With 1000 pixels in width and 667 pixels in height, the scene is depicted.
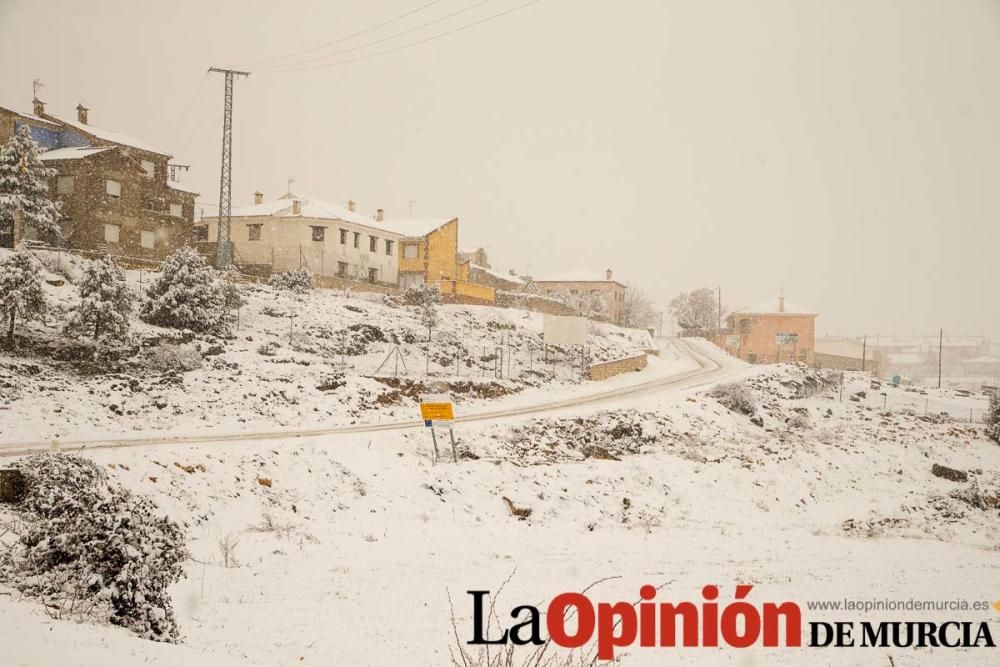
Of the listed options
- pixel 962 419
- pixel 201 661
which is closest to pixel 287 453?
pixel 201 661

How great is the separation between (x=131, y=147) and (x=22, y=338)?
19.6 metres

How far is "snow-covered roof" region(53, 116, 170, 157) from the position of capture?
1377 inches

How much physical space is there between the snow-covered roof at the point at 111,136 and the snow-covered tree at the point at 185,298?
1200 centimetres

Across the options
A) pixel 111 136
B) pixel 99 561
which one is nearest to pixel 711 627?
pixel 99 561

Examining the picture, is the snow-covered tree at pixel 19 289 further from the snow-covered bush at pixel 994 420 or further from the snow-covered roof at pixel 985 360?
the snow-covered roof at pixel 985 360

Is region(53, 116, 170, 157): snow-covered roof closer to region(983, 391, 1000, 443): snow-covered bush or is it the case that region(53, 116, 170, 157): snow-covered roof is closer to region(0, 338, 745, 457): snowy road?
region(0, 338, 745, 457): snowy road

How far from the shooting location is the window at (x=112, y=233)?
3712 centimetres

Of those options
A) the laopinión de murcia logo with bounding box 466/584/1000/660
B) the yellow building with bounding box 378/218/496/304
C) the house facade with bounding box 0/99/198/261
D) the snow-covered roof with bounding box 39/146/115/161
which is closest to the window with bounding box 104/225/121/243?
the house facade with bounding box 0/99/198/261

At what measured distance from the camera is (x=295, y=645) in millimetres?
9211

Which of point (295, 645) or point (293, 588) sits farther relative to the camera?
point (293, 588)

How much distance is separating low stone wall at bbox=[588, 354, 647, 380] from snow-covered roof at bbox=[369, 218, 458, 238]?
24298 millimetres

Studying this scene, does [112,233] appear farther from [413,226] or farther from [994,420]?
[994,420]

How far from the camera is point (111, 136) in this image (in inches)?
1475

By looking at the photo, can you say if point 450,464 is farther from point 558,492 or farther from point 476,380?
point 476,380
